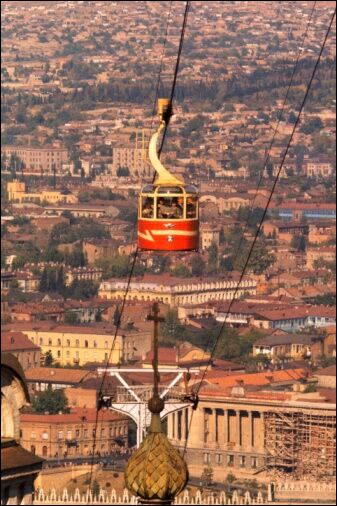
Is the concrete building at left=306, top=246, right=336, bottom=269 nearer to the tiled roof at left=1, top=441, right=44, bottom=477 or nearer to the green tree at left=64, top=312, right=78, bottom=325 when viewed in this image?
the green tree at left=64, top=312, right=78, bottom=325

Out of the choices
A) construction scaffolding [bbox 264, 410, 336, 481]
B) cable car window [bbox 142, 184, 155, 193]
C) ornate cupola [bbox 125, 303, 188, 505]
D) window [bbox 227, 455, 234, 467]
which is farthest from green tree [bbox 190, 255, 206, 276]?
ornate cupola [bbox 125, 303, 188, 505]

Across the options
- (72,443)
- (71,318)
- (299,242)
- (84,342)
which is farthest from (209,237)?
(72,443)

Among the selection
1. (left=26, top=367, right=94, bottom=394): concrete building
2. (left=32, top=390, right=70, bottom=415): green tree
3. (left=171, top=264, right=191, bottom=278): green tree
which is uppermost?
(left=171, top=264, right=191, bottom=278): green tree

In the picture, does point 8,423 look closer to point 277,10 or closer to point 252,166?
point 252,166

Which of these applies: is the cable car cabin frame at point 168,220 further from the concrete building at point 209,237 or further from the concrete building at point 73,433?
the concrete building at point 209,237

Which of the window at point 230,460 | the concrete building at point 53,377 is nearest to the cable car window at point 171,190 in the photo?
the window at point 230,460
